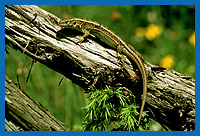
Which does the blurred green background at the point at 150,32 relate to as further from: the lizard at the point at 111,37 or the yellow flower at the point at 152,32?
the lizard at the point at 111,37

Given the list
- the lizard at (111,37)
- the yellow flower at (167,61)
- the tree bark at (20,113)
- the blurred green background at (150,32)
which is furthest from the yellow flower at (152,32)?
the tree bark at (20,113)

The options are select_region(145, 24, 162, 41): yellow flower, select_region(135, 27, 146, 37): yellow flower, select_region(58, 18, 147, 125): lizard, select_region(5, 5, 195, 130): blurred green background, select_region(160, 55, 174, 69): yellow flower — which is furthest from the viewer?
select_region(135, 27, 146, 37): yellow flower

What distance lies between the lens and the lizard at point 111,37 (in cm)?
228

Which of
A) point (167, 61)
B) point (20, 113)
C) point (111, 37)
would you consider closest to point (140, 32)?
point (167, 61)

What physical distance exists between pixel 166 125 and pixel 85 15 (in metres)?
3.02

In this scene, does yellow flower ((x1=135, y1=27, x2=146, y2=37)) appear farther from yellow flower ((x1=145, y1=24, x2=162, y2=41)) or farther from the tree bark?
the tree bark

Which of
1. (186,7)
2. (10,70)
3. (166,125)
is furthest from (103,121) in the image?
(186,7)

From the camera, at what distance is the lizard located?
2.28m

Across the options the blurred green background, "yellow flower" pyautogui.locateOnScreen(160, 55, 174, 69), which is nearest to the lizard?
the blurred green background

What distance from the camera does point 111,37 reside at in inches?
117

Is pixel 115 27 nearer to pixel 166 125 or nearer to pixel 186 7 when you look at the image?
pixel 186 7

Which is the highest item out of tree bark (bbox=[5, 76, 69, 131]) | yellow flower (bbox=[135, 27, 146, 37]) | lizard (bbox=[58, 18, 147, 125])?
yellow flower (bbox=[135, 27, 146, 37])

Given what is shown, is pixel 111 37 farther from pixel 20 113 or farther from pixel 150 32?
pixel 150 32

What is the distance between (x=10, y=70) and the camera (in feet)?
13.1
